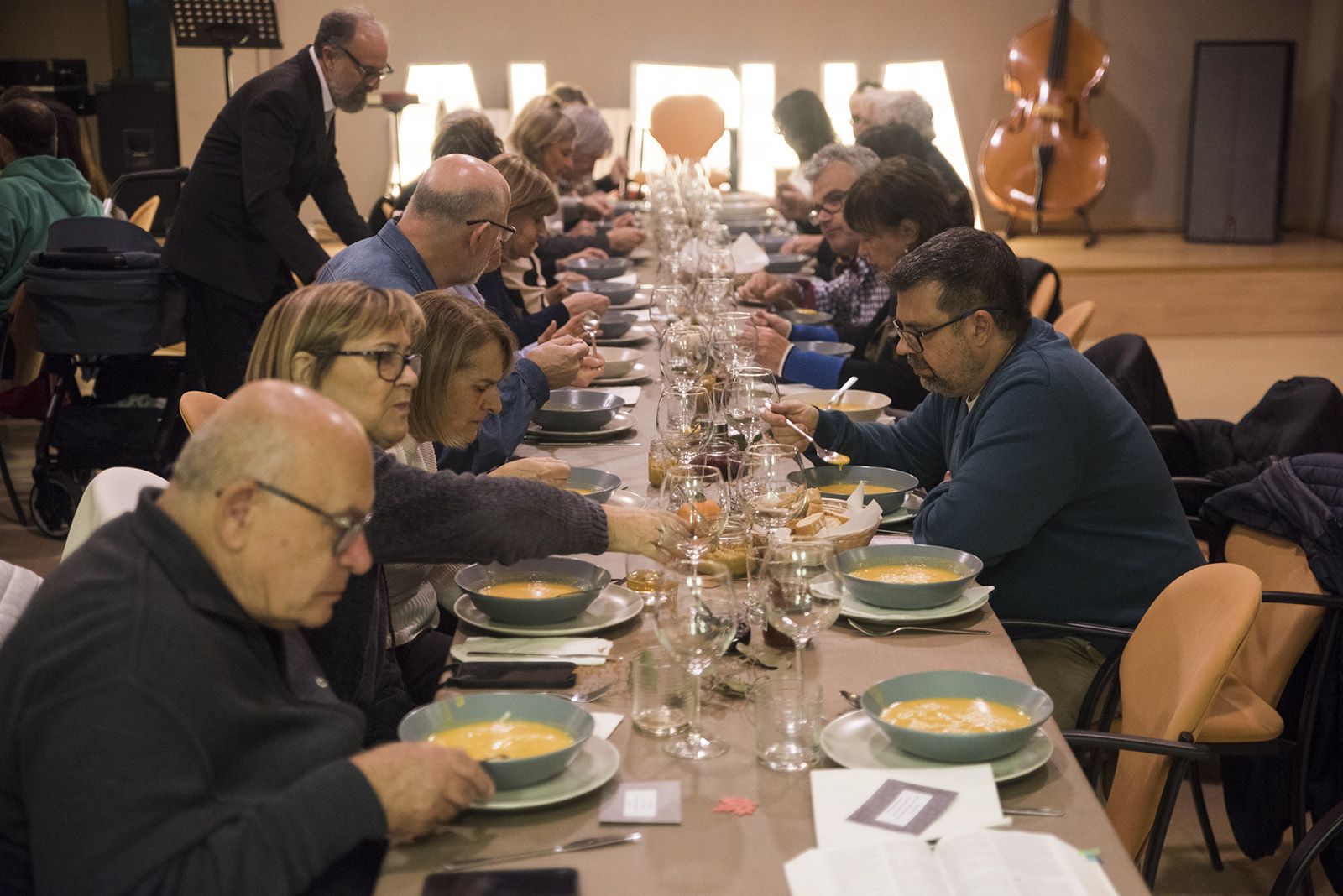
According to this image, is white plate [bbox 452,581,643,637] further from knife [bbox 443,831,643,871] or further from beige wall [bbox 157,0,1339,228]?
beige wall [bbox 157,0,1339,228]

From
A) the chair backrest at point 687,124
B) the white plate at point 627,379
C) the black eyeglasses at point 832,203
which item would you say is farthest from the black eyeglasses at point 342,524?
the chair backrest at point 687,124

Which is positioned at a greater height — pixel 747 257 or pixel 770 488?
pixel 747 257

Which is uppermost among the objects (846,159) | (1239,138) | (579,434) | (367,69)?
(367,69)

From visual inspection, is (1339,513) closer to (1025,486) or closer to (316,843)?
(1025,486)

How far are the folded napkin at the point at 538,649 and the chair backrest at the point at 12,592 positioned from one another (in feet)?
1.89

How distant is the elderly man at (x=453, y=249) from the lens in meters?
3.28

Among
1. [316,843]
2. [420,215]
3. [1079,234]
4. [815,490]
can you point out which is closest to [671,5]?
[1079,234]

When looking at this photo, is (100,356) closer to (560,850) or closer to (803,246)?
(803,246)

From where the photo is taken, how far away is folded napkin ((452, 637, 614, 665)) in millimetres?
1994

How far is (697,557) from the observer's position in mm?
2125

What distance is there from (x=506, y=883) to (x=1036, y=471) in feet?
4.69

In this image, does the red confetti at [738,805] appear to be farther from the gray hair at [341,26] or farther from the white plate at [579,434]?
the gray hair at [341,26]

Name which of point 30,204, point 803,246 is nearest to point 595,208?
point 803,246

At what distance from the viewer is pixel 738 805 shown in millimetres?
1580
